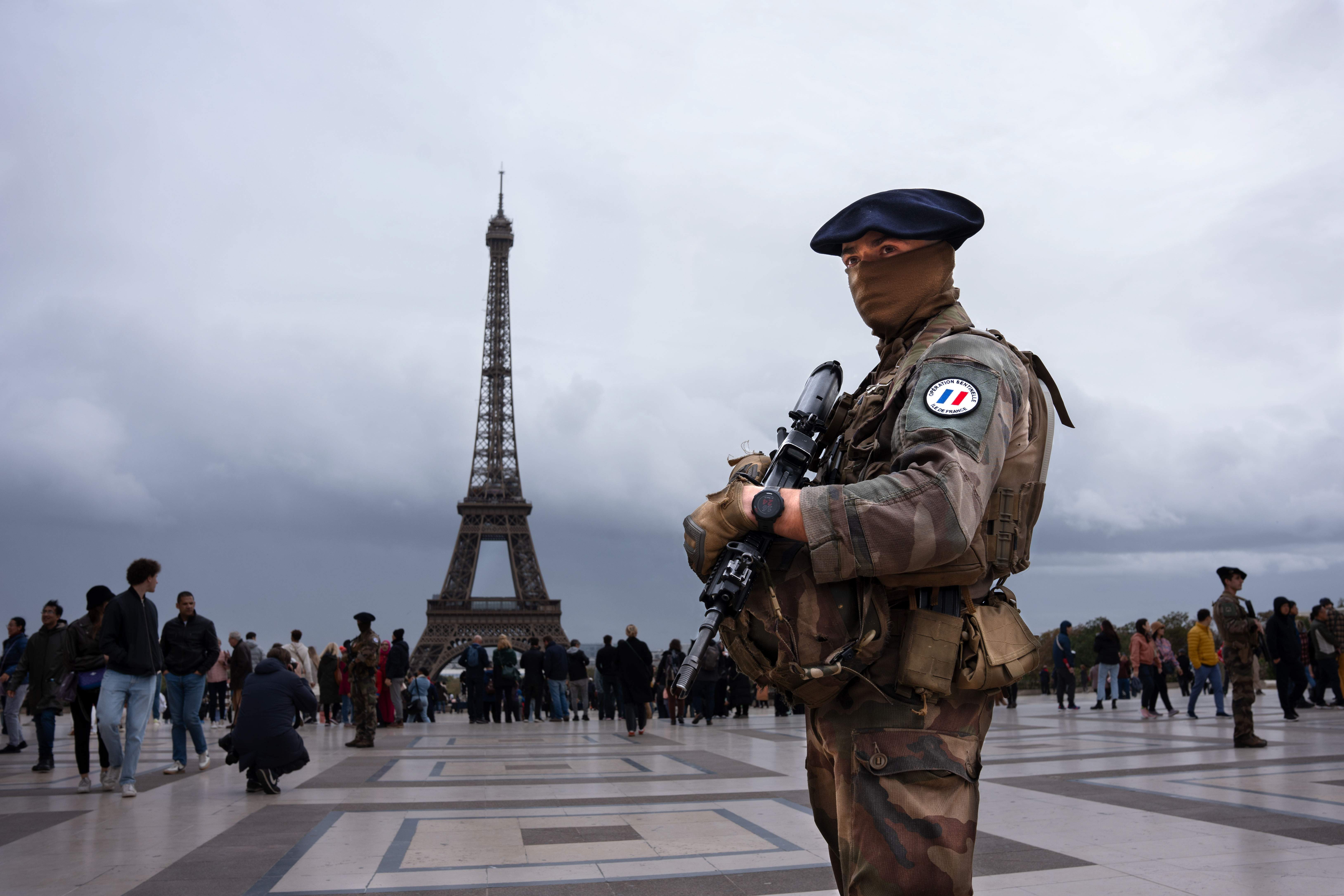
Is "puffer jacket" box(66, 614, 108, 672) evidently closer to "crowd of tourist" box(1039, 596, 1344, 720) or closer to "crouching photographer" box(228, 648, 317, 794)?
"crouching photographer" box(228, 648, 317, 794)

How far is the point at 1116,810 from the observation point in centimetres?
605

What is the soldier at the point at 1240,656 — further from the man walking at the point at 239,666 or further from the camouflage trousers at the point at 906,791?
the man walking at the point at 239,666

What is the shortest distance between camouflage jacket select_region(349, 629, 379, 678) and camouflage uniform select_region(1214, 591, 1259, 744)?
9.51 metres

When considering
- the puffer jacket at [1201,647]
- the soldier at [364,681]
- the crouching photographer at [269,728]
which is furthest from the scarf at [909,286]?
the puffer jacket at [1201,647]

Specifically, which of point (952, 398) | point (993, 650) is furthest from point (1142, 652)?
point (952, 398)

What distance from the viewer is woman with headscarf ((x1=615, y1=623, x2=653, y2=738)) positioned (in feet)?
48.1

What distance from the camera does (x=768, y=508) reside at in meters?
1.82

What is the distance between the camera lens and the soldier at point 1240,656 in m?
9.29

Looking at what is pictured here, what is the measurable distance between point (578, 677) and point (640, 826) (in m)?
12.8

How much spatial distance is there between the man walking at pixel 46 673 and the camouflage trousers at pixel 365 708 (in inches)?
134

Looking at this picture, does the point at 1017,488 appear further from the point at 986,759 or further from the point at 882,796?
the point at 986,759

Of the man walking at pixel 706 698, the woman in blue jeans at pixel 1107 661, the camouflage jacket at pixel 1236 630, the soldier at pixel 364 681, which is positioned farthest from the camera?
the man walking at pixel 706 698

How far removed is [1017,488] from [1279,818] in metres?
4.86

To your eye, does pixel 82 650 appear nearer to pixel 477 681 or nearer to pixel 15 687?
pixel 15 687
